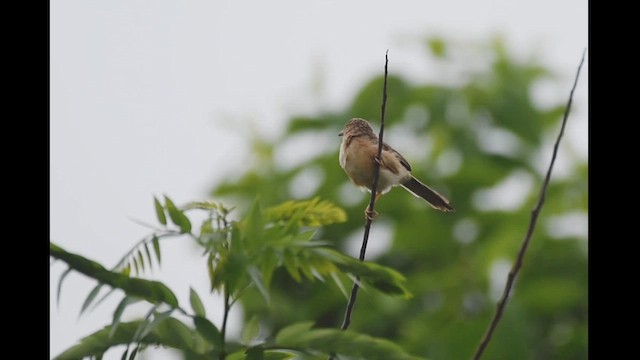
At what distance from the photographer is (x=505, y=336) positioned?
809 cm

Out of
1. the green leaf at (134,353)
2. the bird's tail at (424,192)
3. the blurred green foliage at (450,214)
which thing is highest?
the blurred green foliage at (450,214)

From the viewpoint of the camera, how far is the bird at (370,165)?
3869 mm

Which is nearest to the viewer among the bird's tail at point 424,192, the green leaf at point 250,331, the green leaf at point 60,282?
the green leaf at point 60,282

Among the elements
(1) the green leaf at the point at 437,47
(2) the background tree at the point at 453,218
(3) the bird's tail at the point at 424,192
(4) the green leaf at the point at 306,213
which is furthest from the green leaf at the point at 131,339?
(1) the green leaf at the point at 437,47

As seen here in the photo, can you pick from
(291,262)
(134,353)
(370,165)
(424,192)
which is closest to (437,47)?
(424,192)

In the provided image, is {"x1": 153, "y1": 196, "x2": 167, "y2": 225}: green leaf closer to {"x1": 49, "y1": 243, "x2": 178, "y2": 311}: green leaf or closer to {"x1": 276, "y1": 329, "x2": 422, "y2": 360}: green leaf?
{"x1": 49, "y1": 243, "x2": 178, "y2": 311}: green leaf

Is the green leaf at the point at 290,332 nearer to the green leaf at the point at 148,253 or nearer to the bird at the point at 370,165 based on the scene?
the green leaf at the point at 148,253

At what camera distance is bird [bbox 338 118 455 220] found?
12.7ft

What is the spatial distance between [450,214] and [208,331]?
26.0ft

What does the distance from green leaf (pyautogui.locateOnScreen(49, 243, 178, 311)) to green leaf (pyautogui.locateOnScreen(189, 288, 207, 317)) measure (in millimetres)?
39

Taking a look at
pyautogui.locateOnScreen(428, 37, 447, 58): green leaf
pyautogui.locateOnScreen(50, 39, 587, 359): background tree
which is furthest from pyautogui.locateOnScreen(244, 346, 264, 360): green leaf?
pyautogui.locateOnScreen(428, 37, 447, 58): green leaf
